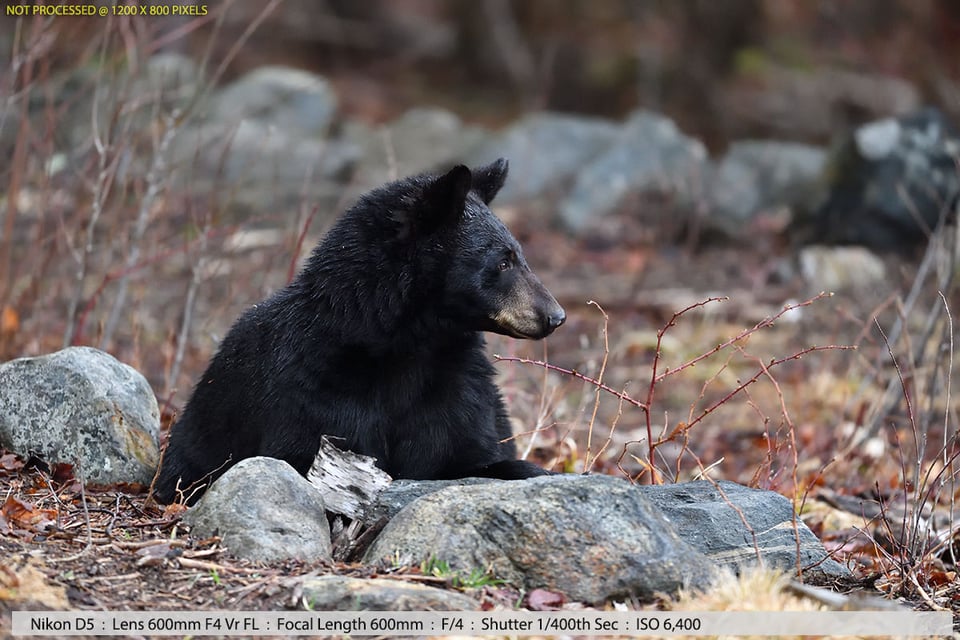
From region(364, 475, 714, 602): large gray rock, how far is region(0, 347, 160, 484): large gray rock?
1685 mm

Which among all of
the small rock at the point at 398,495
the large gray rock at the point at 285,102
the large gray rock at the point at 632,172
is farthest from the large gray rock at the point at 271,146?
the small rock at the point at 398,495

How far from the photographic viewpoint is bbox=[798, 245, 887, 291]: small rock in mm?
11641

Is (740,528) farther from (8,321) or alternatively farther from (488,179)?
(8,321)

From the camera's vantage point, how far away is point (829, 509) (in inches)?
246

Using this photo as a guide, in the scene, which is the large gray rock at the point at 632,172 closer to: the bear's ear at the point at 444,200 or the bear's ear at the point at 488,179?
the bear's ear at the point at 488,179

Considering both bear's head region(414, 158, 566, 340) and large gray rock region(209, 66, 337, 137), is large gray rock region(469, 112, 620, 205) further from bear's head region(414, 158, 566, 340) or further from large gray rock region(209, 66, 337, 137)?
bear's head region(414, 158, 566, 340)

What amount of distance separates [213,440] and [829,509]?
323 centimetres

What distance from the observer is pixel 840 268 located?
11906 millimetres

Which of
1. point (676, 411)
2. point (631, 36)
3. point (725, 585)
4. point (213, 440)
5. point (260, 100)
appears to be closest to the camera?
point (725, 585)

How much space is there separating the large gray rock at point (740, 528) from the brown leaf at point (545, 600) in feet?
2.10

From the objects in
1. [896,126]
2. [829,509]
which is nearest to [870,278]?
[896,126]

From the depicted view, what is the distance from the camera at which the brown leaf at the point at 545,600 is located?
3.92 meters

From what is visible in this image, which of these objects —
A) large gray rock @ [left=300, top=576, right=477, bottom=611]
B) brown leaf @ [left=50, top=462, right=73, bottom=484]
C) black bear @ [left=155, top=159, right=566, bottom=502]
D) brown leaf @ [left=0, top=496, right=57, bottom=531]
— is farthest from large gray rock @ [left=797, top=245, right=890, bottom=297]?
brown leaf @ [left=0, top=496, right=57, bottom=531]

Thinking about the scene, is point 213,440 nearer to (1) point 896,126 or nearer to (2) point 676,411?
(2) point 676,411
